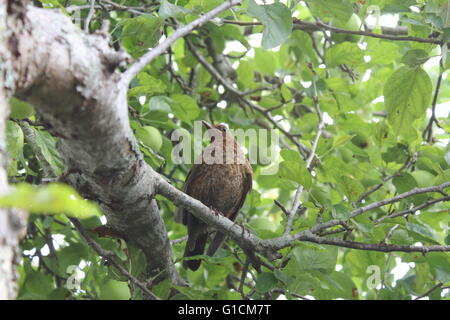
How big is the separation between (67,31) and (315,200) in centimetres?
158

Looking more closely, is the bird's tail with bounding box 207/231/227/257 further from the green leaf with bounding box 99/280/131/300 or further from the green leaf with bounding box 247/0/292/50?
the green leaf with bounding box 247/0/292/50

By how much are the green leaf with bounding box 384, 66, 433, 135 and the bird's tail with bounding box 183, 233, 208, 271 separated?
1.59 meters

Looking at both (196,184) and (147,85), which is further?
(196,184)

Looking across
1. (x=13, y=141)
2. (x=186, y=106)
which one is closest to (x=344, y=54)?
(x=186, y=106)

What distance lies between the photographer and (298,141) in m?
4.43

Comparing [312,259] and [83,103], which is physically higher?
[83,103]

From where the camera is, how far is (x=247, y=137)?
4594 millimetres

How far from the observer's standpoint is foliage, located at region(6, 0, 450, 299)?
2.81 m

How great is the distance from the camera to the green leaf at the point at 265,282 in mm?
2773

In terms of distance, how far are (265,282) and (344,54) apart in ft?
5.54

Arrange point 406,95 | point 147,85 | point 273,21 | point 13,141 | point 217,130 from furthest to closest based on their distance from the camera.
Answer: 1. point 217,130
2. point 406,95
3. point 147,85
4. point 273,21
5. point 13,141

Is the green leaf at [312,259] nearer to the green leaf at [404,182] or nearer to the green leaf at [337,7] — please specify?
the green leaf at [404,182]

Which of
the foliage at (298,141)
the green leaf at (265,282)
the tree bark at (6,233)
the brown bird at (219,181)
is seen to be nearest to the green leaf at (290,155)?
the foliage at (298,141)

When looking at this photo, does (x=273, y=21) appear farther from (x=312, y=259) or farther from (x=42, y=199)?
(x=42, y=199)
